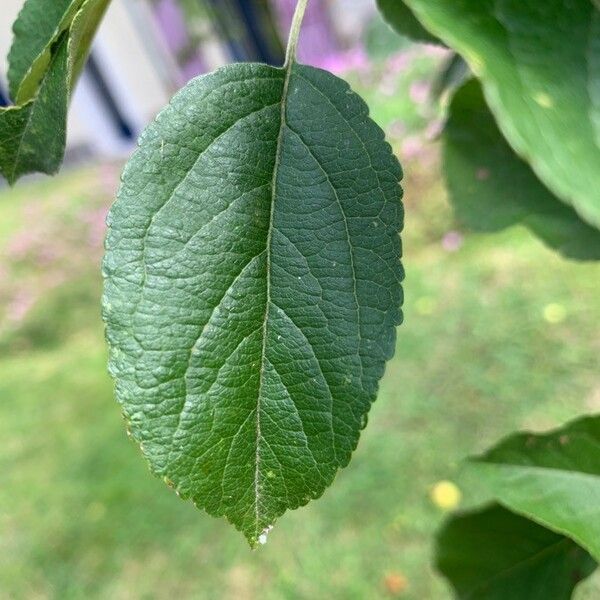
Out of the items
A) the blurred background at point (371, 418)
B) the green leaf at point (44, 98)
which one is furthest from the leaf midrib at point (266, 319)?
the blurred background at point (371, 418)

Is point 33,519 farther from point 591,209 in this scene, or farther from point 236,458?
point 591,209

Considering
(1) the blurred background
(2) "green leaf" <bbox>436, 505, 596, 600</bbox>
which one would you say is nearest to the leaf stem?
(2) "green leaf" <bbox>436, 505, 596, 600</bbox>

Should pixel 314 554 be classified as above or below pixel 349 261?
below

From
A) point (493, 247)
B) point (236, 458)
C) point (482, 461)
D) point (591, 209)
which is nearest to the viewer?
point (591, 209)

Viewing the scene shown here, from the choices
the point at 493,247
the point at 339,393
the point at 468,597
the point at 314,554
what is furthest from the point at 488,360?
the point at 339,393

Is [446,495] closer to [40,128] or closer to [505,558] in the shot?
[505,558]

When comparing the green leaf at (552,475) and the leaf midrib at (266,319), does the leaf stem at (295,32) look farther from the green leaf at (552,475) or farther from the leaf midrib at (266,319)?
the green leaf at (552,475)

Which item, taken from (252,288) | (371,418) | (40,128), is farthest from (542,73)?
(371,418)
